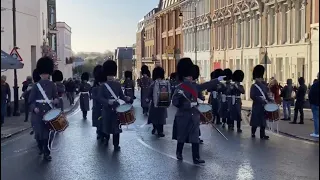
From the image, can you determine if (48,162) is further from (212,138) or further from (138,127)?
(138,127)

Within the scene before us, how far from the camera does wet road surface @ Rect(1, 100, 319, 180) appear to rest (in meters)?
9.95

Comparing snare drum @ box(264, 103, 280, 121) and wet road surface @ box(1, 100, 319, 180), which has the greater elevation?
snare drum @ box(264, 103, 280, 121)

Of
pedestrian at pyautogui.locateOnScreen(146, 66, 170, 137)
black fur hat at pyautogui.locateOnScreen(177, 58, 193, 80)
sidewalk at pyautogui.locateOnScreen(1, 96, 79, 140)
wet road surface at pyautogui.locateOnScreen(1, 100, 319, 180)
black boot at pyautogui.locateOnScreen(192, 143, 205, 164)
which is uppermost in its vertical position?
black fur hat at pyautogui.locateOnScreen(177, 58, 193, 80)

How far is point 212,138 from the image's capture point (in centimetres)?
1577

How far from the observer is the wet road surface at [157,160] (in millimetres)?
9945

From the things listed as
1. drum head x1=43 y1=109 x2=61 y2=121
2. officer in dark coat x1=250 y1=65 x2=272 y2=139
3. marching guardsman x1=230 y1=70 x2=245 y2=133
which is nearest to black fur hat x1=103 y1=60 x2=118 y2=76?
drum head x1=43 y1=109 x2=61 y2=121

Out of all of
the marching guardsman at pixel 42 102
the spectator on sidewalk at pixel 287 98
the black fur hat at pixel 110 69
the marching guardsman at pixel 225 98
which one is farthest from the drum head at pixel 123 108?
the spectator on sidewalk at pixel 287 98

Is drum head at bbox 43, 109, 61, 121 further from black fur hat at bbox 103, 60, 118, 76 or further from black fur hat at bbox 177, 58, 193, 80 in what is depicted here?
black fur hat at bbox 177, 58, 193, 80

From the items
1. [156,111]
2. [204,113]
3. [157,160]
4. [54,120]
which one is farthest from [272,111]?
[54,120]

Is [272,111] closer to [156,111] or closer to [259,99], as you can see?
[259,99]

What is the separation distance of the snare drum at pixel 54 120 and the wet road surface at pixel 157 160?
2.33ft

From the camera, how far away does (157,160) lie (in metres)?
11.5

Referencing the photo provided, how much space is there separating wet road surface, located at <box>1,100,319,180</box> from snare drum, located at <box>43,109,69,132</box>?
71 centimetres

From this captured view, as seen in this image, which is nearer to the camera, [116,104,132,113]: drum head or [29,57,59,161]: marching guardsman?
[29,57,59,161]: marching guardsman
